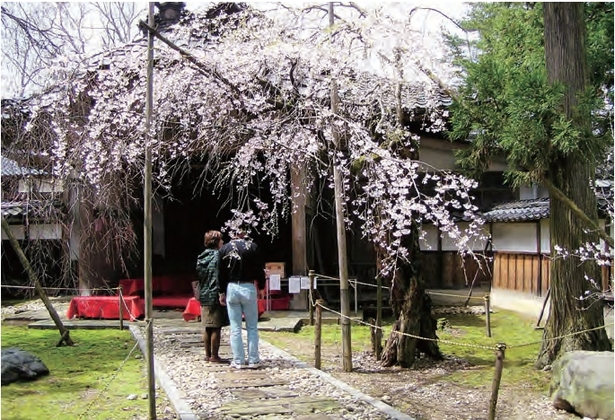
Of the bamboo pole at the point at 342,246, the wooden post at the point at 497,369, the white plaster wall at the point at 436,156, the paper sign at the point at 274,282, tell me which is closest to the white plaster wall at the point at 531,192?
the white plaster wall at the point at 436,156

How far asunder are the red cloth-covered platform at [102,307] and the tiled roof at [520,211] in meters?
8.67

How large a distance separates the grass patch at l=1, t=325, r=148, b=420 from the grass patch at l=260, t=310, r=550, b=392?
263 cm

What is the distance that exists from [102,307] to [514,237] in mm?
9877

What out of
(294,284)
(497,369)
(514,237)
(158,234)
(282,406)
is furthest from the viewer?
(158,234)

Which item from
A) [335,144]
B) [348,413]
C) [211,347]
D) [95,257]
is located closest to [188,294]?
[95,257]

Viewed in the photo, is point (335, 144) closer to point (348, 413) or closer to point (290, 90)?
point (290, 90)

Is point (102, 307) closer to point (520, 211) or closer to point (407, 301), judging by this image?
point (407, 301)

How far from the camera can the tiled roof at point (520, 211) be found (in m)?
12.7

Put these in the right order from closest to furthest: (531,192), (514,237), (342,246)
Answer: (342,246), (514,237), (531,192)

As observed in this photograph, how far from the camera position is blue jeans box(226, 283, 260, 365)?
752 centimetres

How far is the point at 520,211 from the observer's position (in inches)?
527

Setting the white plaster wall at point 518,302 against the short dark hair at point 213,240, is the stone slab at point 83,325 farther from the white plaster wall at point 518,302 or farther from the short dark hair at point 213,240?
the white plaster wall at point 518,302

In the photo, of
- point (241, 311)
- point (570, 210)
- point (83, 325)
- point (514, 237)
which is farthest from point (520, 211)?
point (83, 325)

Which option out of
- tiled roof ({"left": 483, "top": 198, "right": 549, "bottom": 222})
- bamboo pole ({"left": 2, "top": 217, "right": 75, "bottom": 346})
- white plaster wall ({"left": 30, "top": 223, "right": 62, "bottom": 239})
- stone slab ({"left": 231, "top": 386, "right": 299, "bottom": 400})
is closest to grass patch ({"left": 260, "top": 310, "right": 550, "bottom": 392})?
stone slab ({"left": 231, "top": 386, "right": 299, "bottom": 400})
